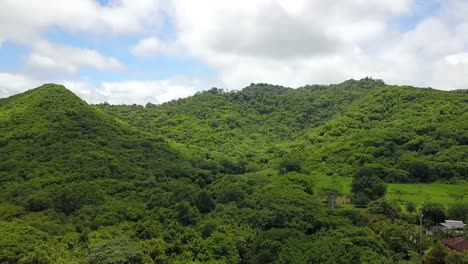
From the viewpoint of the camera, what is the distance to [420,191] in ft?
211

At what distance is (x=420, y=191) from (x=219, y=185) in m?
26.5

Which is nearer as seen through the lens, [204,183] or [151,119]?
[204,183]

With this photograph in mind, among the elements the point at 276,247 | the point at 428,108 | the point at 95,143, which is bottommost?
the point at 276,247

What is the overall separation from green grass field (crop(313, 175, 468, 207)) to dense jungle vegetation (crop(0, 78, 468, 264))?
1451 millimetres

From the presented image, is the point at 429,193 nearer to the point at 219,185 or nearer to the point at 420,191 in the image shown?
the point at 420,191

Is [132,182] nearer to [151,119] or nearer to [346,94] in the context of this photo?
[151,119]

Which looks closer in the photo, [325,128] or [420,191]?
[420,191]

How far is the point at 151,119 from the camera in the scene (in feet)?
397

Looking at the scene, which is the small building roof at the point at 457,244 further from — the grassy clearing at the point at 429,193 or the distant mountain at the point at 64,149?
the distant mountain at the point at 64,149

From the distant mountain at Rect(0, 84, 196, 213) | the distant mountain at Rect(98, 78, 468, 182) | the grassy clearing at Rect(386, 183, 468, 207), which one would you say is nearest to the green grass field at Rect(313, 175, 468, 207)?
the grassy clearing at Rect(386, 183, 468, 207)

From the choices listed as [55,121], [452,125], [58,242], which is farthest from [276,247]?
[452,125]

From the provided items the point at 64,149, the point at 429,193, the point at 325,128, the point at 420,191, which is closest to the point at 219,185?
the point at 64,149

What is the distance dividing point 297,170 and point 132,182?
95.0 ft

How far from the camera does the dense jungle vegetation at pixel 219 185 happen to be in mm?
41125
